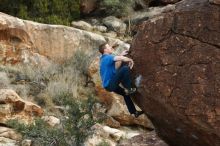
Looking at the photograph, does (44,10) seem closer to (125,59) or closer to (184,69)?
(125,59)

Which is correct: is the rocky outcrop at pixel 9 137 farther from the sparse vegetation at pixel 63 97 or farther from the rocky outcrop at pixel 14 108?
the sparse vegetation at pixel 63 97

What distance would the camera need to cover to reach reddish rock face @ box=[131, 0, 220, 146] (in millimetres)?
7293

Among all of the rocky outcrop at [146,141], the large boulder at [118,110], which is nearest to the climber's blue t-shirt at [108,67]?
the rocky outcrop at [146,141]

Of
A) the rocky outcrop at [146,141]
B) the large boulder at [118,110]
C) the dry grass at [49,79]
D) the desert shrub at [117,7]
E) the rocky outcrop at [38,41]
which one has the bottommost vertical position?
the large boulder at [118,110]

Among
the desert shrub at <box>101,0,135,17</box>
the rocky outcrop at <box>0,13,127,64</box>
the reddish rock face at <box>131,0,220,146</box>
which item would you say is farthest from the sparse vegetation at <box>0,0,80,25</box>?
the reddish rock face at <box>131,0,220,146</box>

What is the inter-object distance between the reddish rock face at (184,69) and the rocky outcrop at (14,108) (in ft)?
17.9

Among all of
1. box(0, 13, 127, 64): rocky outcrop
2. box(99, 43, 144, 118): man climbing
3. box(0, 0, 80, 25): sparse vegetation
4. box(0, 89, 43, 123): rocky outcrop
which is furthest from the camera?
box(0, 0, 80, 25): sparse vegetation

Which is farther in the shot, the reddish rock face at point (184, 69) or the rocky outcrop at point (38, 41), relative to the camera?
the rocky outcrop at point (38, 41)

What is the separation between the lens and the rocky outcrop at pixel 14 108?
12969 mm

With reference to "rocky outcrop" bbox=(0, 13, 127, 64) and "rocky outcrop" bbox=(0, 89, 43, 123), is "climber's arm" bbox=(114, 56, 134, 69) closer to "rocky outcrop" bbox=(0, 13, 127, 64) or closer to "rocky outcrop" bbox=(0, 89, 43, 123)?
"rocky outcrop" bbox=(0, 89, 43, 123)

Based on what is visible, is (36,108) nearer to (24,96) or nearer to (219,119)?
(24,96)

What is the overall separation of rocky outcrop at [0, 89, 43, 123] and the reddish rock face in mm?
5460

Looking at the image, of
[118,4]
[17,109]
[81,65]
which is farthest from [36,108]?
[118,4]

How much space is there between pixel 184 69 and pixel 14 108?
6.54 metres
